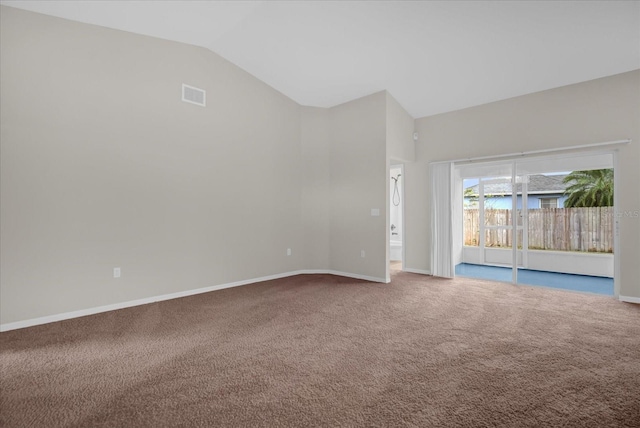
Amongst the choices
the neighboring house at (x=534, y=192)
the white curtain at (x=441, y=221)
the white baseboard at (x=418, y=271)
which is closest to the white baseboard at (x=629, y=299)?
the neighboring house at (x=534, y=192)

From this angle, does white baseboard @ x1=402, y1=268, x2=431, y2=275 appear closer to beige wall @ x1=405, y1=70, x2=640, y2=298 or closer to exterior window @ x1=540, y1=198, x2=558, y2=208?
beige wall @ x1=405, y1=70, x2=640, y2=298

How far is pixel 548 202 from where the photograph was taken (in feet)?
18.1

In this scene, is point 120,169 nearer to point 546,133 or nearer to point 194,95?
point 194,95

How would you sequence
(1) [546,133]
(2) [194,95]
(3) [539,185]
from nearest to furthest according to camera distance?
(2) [194,95]
(1) [546,133]
(3) [539,185]

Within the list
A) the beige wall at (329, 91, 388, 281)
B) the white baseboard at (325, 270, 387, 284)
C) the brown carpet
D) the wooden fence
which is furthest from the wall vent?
the wooden fence

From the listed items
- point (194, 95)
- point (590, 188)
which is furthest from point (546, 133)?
point (194, 95)

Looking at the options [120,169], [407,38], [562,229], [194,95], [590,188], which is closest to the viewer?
[120,169]

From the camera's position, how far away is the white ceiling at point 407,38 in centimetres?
339

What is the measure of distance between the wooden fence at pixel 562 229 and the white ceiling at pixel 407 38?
2.13 m

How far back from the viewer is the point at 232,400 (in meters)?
1.96

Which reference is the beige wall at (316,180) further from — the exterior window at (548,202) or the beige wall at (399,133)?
the exterior window at (548,202)

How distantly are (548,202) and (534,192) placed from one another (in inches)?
16.7

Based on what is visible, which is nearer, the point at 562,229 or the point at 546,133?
the point at 546,133

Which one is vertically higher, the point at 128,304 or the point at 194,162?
the point at 194,162
